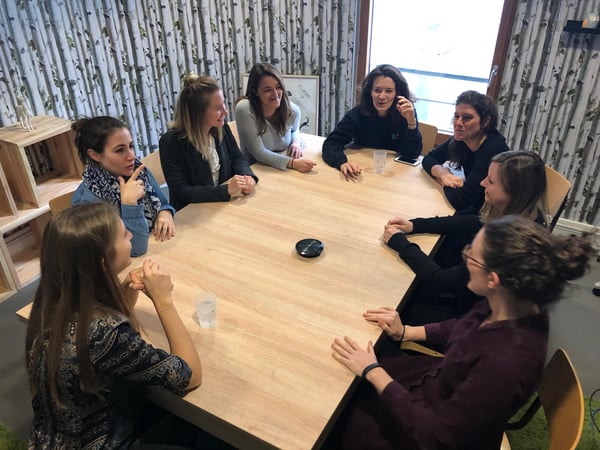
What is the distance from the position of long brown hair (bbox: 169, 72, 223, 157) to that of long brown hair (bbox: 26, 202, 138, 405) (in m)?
1.06

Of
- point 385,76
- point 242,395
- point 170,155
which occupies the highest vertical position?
point 385,76

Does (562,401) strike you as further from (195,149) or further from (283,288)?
(195,149)

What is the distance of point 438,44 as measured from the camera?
3.84m

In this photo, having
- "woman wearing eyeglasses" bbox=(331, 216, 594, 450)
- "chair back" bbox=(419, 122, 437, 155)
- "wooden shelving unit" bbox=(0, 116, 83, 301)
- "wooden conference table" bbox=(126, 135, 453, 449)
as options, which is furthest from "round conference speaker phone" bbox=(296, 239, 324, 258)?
"wooden shelving unit" bbox=(0, 116, 83, 301)

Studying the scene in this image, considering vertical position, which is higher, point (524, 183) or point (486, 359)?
point (524, 183)

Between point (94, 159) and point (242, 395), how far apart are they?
1.18 meters

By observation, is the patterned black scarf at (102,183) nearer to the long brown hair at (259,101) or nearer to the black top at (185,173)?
the black top at (185,173)

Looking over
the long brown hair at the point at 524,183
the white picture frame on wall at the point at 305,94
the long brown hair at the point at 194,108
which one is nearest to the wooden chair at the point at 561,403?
the long brown hair at the point at 524,183

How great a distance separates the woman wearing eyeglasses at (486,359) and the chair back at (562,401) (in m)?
0.16

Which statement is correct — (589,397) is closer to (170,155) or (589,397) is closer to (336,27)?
(170,155)

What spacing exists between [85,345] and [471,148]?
1939mm

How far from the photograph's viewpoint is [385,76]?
2.57 meters

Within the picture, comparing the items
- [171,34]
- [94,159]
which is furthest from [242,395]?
[171,34]

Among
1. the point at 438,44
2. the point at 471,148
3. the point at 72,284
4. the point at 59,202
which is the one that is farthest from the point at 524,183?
the point at 438,44
